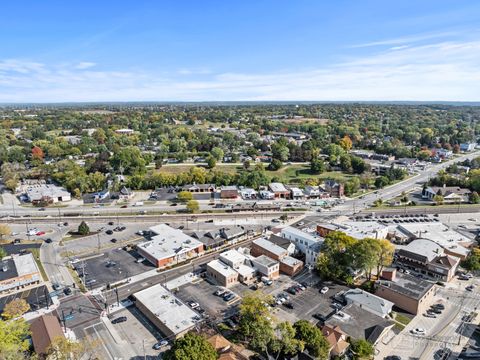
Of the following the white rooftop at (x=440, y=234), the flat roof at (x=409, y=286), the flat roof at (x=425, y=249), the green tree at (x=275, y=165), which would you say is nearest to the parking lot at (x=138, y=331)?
the flat roof at (x=409, y=286)

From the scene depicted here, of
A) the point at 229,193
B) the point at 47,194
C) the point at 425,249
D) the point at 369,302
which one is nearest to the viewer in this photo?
the point at 369,302

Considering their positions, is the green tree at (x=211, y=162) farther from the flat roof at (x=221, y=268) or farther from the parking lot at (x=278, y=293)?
the parking lot at (x=278, y=293)

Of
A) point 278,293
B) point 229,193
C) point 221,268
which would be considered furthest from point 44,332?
point 229,193

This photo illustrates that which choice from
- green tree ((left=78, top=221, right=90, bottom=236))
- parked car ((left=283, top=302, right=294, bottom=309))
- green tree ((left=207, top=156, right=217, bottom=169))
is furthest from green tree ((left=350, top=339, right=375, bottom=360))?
green tree ((left=207, top=156, right=217, bottom=169))

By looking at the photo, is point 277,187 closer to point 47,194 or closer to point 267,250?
point 267,250

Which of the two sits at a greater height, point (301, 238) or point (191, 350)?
point (191, 350)

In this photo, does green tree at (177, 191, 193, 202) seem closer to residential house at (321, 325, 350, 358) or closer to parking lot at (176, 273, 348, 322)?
parking lot at (176, 273, 348, 322)
